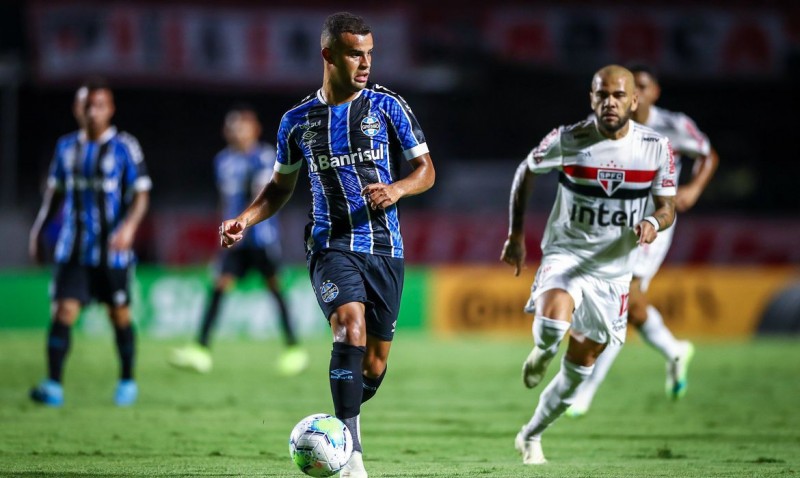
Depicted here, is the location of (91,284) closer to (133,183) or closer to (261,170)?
(133,183)

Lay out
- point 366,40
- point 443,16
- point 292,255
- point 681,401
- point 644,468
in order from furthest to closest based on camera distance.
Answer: point 443,16 → point 292,255 → point 681,401 → point 644,468 → point 366,40

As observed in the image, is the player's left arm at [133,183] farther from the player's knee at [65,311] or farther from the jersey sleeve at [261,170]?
the jersey sleeve at [261,170]

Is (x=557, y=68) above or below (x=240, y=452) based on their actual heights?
above

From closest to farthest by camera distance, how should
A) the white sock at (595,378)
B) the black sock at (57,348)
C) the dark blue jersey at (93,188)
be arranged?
1. the white sock at (595,378)
2. the black sock at (57,348)
3. the dark blue jersey at (93,188)

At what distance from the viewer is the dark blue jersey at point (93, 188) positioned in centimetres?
891

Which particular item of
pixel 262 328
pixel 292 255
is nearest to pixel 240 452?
pixel 262 328

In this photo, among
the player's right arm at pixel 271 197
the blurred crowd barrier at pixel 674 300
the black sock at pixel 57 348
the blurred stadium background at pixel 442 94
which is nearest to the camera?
the player's right arm at pixel 271 197

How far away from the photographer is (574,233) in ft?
21.5

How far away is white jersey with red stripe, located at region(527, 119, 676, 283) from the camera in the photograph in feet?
20.8

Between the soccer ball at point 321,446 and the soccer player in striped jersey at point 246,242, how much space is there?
6.10 m

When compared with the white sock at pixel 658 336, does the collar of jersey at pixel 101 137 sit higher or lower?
higher

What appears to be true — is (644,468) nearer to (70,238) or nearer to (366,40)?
(366,40)

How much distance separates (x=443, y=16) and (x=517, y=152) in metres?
3.41

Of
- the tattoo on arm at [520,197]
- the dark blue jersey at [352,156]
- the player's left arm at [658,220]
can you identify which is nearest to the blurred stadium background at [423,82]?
the tattoo on arm at [520,197]
